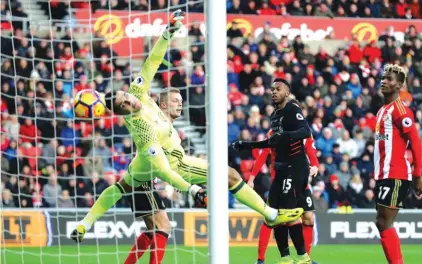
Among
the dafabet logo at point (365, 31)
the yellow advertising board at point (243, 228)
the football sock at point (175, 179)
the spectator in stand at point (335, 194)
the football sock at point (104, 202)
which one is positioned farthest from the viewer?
the dafabet logo at point (365, 31)

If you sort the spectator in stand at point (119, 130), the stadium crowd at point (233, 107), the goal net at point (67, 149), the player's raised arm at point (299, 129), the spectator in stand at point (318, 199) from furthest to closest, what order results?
1. the spectator in stand at point (318, 199)
2. the spectator in stand at point (119, 130)
3. the stadium crowd at point (233, 107)
4. the goal net at point (67, 149)
5. the player's raised arm at point (299, 129)

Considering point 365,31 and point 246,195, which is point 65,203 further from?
point 365,31

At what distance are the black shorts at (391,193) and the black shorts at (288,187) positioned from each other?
1192mm

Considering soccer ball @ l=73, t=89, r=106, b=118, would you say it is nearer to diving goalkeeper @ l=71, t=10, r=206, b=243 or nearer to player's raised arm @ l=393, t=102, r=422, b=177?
diving goalkeeper @ l=71, t=10, r=206, b=243

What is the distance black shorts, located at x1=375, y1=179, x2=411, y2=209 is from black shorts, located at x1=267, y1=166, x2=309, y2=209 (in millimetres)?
1192

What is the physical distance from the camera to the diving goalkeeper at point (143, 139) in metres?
8.70

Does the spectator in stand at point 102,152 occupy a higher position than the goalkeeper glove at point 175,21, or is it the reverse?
the goalkeeper glove at point 175,21

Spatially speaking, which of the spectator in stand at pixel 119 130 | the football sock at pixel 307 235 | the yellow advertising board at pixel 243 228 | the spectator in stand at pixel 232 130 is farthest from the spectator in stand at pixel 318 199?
the football sock at pixel 307 235

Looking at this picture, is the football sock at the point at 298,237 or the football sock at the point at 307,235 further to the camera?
the football sock at the point at 307,235

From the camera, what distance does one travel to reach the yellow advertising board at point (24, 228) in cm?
1350

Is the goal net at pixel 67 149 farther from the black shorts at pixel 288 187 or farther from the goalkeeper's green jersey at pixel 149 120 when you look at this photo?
the goalkeeper's green jersey at pixel 149 120

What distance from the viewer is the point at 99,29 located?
53.6 ft

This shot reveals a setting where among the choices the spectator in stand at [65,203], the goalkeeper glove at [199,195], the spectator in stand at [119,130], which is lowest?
the spectator in stand at [65,203]

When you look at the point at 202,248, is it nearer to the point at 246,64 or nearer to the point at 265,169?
the point at 265,169
